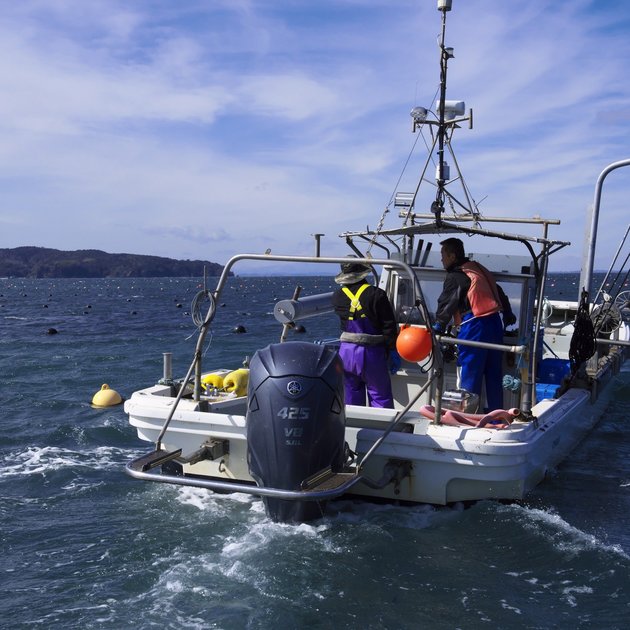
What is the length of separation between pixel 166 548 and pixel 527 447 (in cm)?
294

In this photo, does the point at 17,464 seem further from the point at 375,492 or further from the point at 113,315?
the point at 113,315

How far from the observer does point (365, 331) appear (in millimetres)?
6750

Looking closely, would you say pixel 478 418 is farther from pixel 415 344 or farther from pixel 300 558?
pixel 300 558

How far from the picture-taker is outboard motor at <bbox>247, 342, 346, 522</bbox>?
5.40m

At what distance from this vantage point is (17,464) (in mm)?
8719

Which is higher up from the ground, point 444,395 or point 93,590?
point 444,395

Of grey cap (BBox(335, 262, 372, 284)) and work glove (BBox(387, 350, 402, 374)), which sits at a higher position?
grey cap (BBox(335, 262, 372, 284))

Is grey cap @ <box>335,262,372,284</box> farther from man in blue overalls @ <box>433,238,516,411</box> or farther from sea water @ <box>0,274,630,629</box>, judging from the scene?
sea water @ <box>0,274,630,629</box>

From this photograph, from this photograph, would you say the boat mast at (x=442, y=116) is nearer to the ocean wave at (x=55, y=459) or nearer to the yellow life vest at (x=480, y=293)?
the yellow life vest at (x=480, y=293)

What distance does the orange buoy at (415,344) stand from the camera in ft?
19.3

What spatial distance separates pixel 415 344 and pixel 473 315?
4.82ft

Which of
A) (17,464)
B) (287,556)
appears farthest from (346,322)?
(17,464)

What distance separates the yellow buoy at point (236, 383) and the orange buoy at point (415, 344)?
210cm

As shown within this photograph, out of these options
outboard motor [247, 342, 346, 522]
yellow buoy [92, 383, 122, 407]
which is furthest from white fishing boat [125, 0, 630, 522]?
yellow buoy [92, 383, 122, 407]
